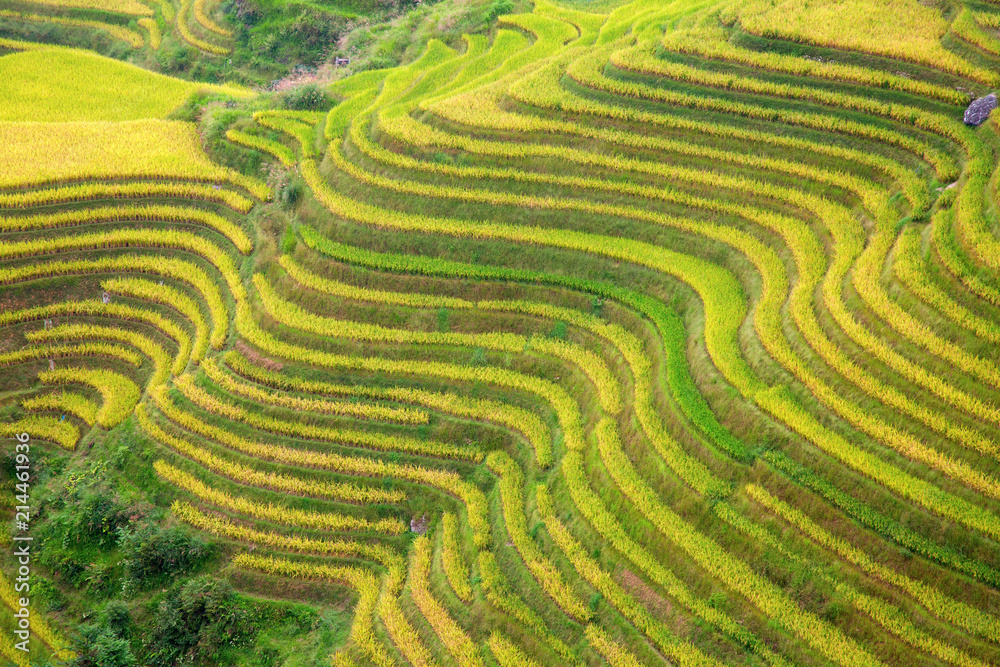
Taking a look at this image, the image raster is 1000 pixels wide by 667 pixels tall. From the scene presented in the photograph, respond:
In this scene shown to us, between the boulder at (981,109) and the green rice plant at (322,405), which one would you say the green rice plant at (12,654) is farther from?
the boulder at (981,109)

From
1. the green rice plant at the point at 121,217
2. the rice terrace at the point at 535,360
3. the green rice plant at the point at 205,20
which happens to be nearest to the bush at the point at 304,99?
the rice terrace at the point at 535,360

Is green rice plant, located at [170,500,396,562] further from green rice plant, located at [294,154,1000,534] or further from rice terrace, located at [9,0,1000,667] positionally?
green rice plant, located at [294,154,1000,534]

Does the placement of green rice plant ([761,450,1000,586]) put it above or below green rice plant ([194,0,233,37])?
below

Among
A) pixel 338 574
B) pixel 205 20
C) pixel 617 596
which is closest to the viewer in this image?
pixel 617 596

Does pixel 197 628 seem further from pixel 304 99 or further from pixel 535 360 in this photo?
pixel 304 99

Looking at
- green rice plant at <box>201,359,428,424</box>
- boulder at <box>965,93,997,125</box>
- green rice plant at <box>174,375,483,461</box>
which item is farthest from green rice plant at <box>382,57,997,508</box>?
green rice plant at <box>201,359,428,424</box>

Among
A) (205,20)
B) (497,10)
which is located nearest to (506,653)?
(497,10)

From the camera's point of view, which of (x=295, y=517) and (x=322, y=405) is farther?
(x=322, y=405)
